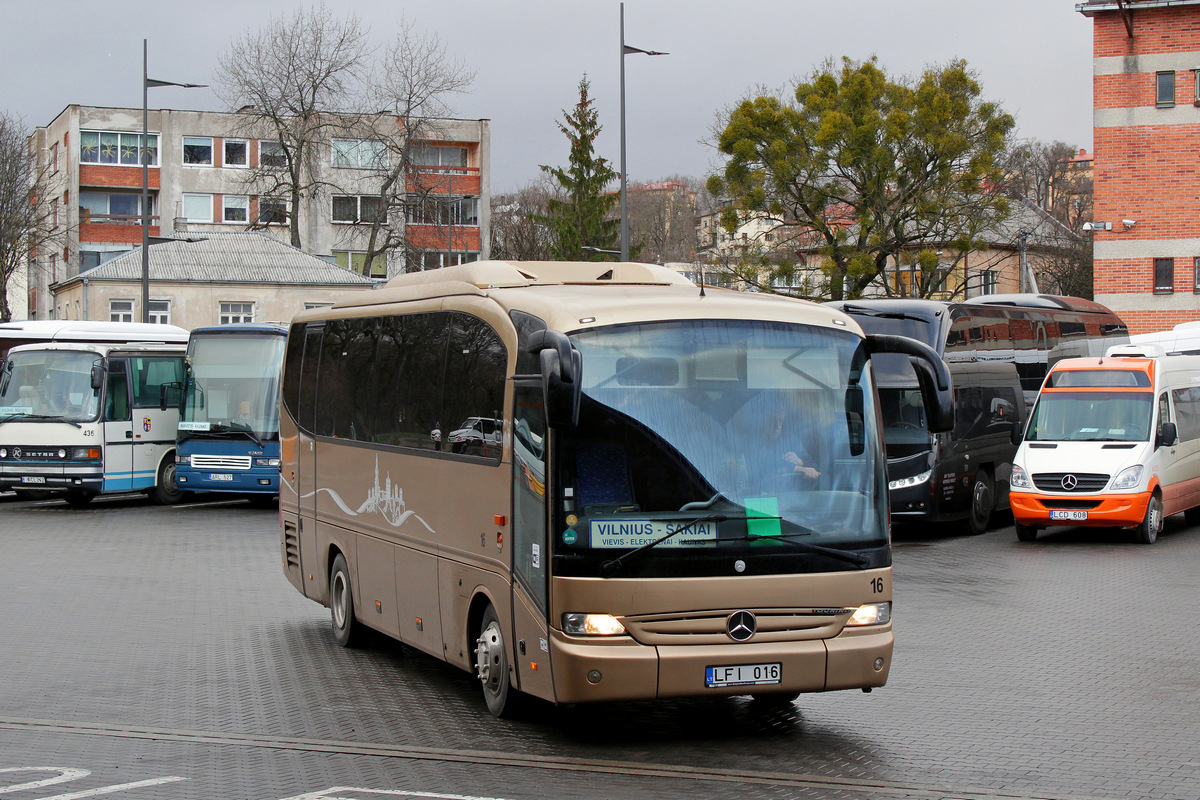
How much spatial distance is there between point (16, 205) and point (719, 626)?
203 ft

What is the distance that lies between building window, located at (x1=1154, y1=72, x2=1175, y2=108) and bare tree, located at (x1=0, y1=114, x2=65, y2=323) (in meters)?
46.3

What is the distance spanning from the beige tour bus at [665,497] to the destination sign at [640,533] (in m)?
0.01

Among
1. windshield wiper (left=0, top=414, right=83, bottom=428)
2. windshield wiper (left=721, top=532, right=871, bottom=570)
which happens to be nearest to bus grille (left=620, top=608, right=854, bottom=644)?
windshield wiper (left=721, top=532, right=871, bottom=570)

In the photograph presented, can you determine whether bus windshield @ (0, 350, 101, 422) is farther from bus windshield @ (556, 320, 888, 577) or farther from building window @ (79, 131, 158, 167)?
building window @ (79, 131, 158, 167)

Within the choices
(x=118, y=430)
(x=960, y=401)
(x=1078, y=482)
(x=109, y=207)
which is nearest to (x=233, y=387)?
(x=118, y=430)

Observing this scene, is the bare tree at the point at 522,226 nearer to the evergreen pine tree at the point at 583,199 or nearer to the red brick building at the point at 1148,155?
the evergreen pine tree at the point at 583,199

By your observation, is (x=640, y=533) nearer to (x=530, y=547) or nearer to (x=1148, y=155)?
(x=530, y=547)

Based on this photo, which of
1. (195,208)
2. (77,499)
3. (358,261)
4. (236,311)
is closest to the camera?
(77,499)

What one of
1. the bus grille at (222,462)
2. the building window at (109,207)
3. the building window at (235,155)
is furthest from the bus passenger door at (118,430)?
the building window at (235,155)

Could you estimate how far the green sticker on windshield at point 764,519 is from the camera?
299 inches

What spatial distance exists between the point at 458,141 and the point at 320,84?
15707 mm

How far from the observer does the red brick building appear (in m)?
42.5

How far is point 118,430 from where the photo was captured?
80.9 ft

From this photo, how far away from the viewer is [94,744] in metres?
8.04
